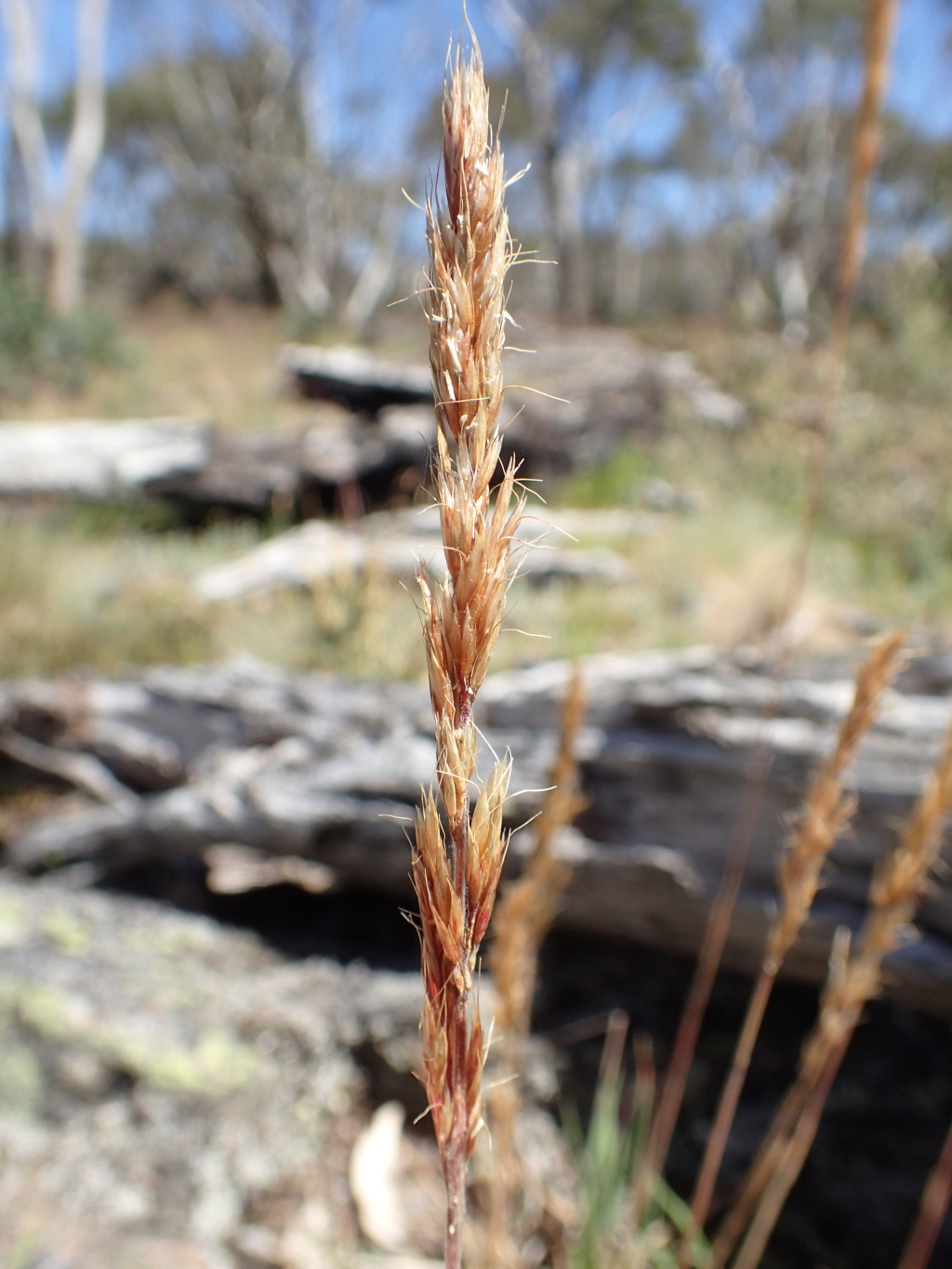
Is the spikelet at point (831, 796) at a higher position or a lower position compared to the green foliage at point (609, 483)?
higher

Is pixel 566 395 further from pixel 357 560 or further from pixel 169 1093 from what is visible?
pixel 169 1093

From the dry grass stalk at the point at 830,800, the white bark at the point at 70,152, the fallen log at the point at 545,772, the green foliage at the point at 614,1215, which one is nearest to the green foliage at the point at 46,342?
the white bark at the point at 70,152

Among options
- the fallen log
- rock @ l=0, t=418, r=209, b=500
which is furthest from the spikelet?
rock @ l=0, t=418, r=209, b=500

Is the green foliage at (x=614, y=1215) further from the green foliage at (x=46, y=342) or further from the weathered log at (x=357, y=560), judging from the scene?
the green foliage at (x=46, y=342)

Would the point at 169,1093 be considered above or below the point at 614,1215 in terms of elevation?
below

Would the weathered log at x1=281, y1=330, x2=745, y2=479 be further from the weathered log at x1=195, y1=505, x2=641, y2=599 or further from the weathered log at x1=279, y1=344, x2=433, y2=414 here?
the weathered log at x1=195, y1=505, x2=641, y2=599

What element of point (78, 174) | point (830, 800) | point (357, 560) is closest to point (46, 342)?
point (78, 174)
